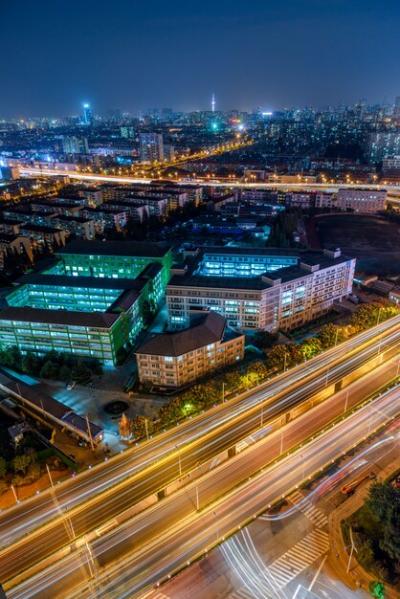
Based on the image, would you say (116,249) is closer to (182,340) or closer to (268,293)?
(268,293)

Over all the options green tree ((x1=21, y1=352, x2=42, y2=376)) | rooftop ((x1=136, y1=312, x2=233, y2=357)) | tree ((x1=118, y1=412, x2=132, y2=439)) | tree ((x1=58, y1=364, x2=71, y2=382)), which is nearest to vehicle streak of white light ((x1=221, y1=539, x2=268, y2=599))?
tree ((x1=118, y1=412, x2=132, y2=439))

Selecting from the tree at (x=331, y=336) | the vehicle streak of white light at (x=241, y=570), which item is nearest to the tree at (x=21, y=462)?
the vehicle streak of white light at (x=241, y=570)

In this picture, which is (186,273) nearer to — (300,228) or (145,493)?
(145,493)

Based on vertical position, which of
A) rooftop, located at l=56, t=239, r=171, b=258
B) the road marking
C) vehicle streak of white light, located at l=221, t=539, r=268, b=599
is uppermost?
rooftop, located at l=56, t=239, r=171, b=258

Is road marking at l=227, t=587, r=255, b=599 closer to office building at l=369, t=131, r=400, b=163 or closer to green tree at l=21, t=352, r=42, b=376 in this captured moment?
green tree at l=21, t=352, r=42, b=376

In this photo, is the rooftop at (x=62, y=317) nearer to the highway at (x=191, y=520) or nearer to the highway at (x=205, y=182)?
the highway at (x=191, y=520)

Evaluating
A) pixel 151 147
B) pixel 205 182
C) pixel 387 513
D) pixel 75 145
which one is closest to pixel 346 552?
pixel 387 513
